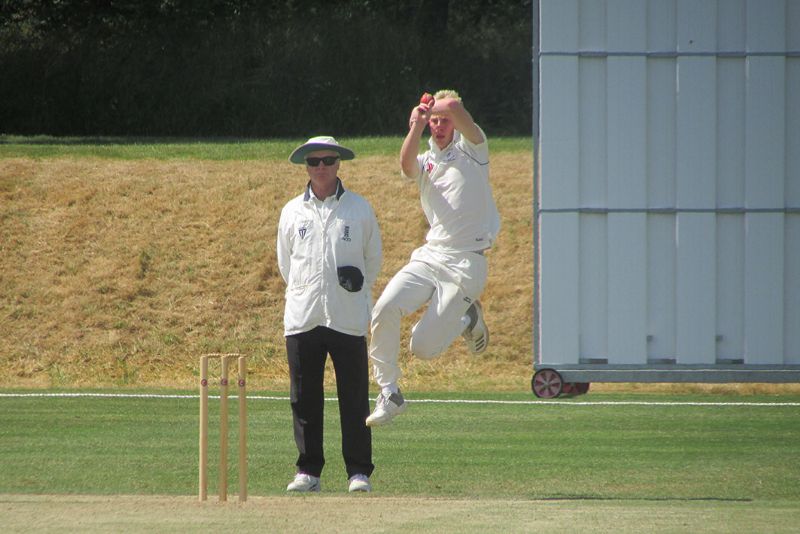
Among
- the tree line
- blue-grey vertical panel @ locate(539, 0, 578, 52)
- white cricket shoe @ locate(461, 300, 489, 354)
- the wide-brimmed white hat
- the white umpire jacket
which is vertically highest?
the tree line

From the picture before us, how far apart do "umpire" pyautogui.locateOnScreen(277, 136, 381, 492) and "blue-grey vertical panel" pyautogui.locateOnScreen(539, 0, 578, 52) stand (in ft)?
5.40

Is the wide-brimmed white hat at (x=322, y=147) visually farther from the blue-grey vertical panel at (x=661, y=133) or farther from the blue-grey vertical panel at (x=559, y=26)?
the blue-grey vertical panel at (x=661, y=133)

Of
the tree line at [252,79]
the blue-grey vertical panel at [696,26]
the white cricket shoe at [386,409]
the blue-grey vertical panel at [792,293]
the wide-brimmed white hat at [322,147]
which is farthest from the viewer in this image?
the tree line at [252,79]

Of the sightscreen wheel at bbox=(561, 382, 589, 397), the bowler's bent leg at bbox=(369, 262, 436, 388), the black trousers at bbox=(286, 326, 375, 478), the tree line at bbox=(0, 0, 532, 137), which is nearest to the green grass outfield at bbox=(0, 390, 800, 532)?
the black trousers at bbox=(286, 326, 375, 478)

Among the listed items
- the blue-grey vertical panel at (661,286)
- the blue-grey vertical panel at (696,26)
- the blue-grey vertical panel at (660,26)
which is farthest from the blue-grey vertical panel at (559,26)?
the blue-grey vertical panel at (661,286)

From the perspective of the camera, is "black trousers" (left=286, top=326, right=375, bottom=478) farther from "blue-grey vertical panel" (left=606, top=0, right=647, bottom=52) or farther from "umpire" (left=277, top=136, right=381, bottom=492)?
"blue-grey vertical panel" (left=606, top=0, right=647, bottom=52)

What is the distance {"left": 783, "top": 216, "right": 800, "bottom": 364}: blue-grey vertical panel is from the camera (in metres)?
10.0

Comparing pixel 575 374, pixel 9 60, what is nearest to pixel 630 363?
pixel 575 374

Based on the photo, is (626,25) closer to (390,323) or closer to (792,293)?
→ (792,293)

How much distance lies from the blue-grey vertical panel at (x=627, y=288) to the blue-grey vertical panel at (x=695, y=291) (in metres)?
0.25

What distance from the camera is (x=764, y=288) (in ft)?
33.0

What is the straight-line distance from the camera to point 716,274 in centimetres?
1002

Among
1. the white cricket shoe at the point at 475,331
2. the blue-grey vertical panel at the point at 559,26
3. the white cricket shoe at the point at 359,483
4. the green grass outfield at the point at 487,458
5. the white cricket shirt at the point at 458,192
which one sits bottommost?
the green grass outfield at the point at 487,458

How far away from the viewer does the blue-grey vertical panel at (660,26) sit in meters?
9.83
